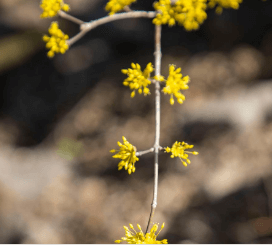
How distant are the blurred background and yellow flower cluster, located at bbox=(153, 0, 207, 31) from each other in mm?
929

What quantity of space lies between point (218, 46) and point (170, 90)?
121cm

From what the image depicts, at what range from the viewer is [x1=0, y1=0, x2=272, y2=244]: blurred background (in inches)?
74.6

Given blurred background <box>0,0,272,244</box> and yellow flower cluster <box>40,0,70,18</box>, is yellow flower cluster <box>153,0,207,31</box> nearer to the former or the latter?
yellow flower cluster <box>40,0,70,18</box>

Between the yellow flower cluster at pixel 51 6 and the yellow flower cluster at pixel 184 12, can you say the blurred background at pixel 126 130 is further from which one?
the yellow flower cluster at pixel 51 6

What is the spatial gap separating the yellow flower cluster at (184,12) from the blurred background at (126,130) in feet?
3.05

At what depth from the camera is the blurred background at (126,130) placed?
74.6 inches

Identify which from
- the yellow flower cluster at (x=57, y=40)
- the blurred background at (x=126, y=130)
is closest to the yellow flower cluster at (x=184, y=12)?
the yellow flower cluster at (x=57, y=40)

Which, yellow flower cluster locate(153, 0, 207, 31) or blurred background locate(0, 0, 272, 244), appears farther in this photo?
blurred background locate(0, 0, 272, 244)

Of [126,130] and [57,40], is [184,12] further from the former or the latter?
[126,130]

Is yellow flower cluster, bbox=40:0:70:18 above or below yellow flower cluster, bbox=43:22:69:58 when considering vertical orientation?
above

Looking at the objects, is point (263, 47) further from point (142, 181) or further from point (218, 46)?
point (142, 181)

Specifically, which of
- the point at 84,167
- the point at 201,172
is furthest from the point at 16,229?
the point at 201,172

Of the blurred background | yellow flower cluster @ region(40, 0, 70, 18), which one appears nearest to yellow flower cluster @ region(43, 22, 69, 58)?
yellow flower cluster @ region(40, 0, 70, 18)

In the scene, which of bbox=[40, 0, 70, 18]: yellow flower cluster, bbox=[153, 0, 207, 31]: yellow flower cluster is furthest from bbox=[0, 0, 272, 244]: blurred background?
bbox=[40, 0, 70, 18]: yellow flower cluster
